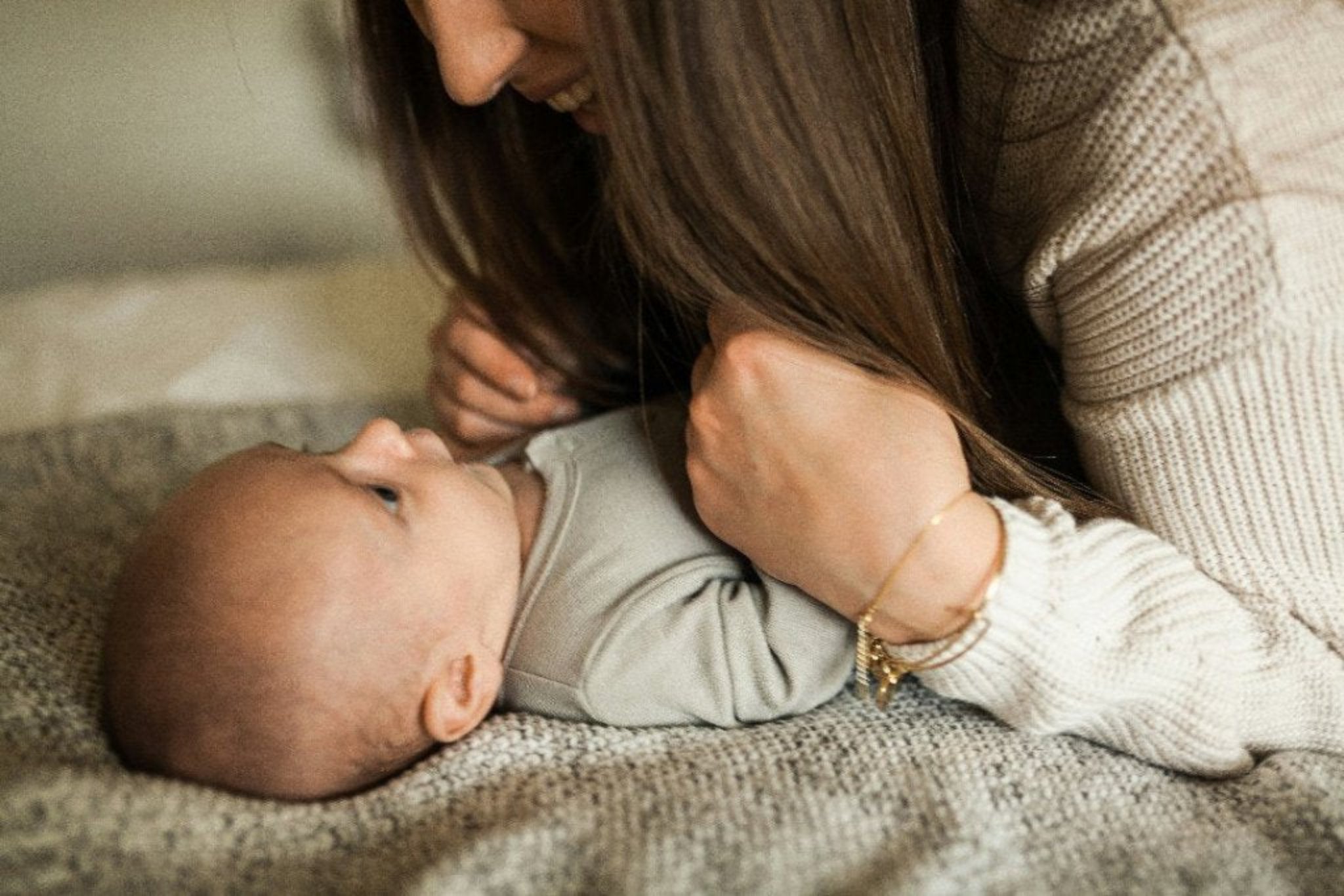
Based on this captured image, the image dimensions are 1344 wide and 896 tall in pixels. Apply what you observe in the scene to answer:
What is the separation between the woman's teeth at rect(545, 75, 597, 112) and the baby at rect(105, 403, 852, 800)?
268 millimetres

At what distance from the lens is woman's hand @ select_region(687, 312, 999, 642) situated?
0.74 meters

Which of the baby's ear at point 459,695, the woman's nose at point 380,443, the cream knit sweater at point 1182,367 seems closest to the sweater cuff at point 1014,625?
the cream knit sweater at point 1182,367

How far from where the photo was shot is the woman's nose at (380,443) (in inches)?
34.9

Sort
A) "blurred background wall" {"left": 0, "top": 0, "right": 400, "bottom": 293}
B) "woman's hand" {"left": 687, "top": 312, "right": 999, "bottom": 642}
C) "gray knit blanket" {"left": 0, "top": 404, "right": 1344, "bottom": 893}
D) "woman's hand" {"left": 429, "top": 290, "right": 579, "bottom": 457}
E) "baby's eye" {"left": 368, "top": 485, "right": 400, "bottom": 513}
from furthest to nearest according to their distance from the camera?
"blurred background wall" {"left": 0, "top": 0, "right": 400, "bottom": 293} < "woman's hand" {"left": 429, "top": 290, "right": 579, "bottom": 457} < "baby's eye" {"left": 368, "top": 485, "right": 400, "bottom": 513} < "woman's hand" {"left": 687, "top": 312, "right": 999, "bottom": 642} < "gray knit blanket" {"left": 0, "top": 404, "right": 1344, "bottom": 893}

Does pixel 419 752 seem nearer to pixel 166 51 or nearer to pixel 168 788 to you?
pixel 168 788

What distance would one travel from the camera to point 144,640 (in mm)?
744

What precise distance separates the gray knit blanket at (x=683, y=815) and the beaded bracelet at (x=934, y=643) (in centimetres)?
4

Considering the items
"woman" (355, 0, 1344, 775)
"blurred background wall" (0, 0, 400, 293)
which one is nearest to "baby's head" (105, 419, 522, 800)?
"woman" (355, 0, 1344, 775)

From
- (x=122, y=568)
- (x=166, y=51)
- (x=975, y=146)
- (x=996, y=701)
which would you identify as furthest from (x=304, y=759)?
(x=166, y=51)

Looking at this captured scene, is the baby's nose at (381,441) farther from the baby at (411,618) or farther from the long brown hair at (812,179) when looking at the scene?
the long brown hair at (812,179)

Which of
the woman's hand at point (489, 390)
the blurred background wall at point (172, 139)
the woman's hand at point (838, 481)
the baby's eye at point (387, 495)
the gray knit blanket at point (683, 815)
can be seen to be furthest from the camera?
the blurred background wall at point (172, 139)

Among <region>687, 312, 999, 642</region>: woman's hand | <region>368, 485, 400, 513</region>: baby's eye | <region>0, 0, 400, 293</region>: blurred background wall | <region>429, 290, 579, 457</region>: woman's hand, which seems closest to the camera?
<region>687, 312, 999, 642</region>: woman's hand

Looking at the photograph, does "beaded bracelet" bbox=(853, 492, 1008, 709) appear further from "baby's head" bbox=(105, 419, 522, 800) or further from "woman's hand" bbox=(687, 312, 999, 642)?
"baby's head" bbox=(105, 419, 522, 800)

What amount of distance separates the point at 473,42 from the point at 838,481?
1.30 ft
